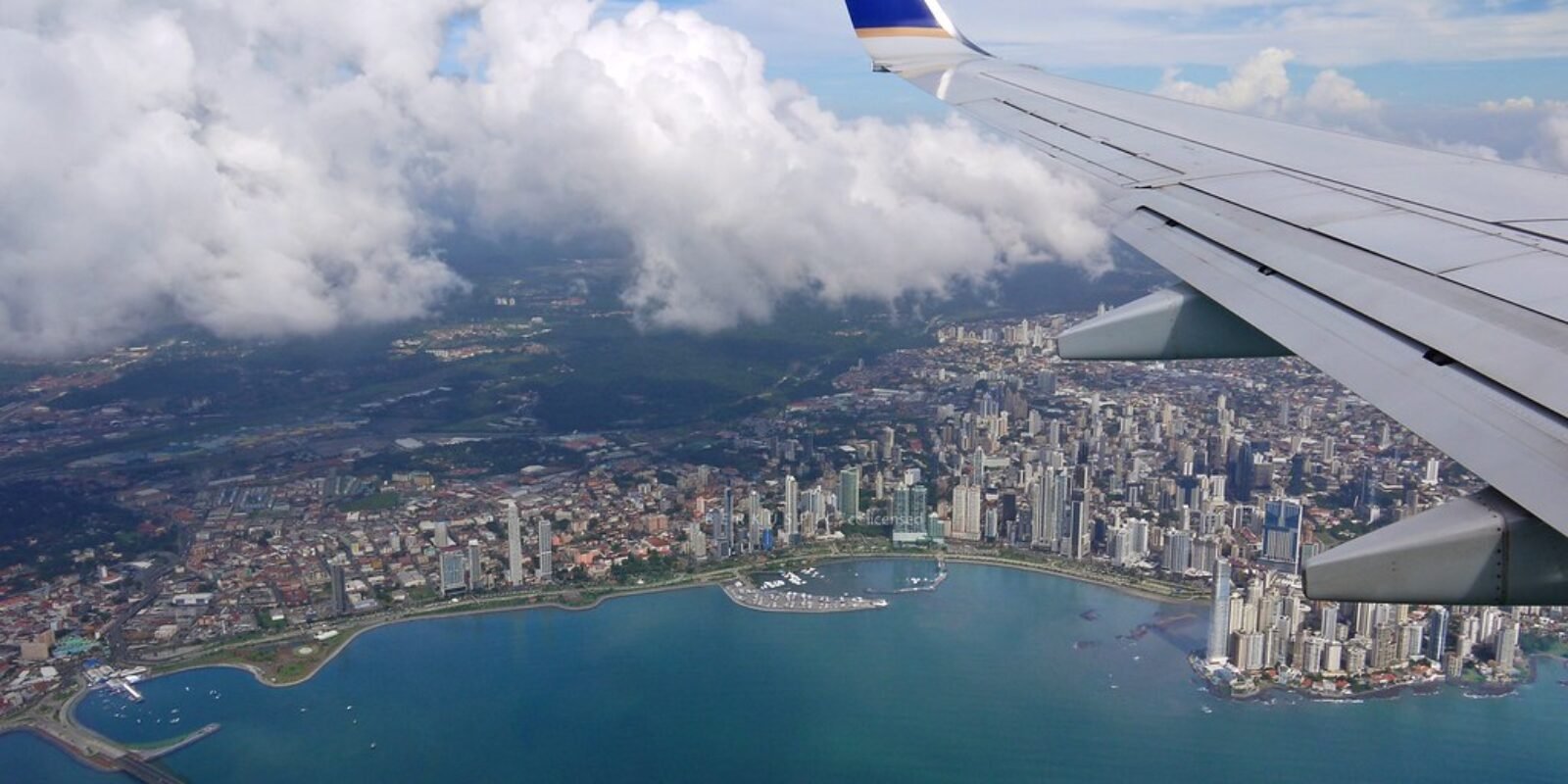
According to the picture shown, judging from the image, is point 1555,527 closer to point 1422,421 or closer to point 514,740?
point 1422,421

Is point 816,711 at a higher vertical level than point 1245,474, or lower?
lower

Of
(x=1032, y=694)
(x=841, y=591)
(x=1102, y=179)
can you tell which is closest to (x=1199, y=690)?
(x=1032, y=694)

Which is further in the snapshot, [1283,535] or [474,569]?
[474,569]

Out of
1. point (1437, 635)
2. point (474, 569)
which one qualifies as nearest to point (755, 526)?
point (474, 569)

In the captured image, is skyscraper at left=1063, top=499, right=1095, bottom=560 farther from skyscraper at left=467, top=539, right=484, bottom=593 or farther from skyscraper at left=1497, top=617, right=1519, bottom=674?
skyscraper at left=467, top=539, right=484, bottom=593

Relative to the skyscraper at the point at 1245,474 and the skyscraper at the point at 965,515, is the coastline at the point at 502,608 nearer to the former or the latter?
the skyscraper at the point at 965,515

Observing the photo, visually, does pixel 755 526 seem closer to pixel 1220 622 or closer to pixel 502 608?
pixel 502 608
